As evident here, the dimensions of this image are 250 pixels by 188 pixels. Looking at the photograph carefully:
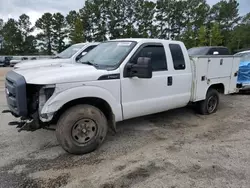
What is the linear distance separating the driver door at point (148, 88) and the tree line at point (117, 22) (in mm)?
48746

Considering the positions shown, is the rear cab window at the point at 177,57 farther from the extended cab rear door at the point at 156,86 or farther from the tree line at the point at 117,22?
the tree line at the point at 117,22

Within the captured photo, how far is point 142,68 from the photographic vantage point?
12.2 feet

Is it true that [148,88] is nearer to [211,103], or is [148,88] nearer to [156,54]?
[156,54]

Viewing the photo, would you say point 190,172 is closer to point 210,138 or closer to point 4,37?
point 210,138

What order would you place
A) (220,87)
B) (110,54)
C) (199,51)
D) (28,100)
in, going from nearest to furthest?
(28,100) < (110,54) < (220,87) < (199,51)

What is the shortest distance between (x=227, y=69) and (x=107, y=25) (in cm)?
5719

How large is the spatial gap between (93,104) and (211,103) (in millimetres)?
3595

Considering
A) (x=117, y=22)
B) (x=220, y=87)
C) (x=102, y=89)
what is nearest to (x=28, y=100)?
(x=102, y=89)

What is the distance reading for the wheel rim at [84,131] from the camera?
357 cm

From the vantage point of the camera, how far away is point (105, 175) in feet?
10.1

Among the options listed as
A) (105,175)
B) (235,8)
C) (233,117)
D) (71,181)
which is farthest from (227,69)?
(235,8)

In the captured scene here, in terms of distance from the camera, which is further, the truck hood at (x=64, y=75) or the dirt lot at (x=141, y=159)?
the truck hood at (x=64, y=75)

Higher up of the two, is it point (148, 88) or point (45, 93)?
point (45, 93)

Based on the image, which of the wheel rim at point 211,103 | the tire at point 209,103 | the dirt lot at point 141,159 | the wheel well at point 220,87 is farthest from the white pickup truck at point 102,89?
the wheel well at point 220,87
